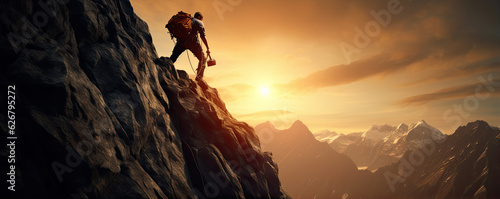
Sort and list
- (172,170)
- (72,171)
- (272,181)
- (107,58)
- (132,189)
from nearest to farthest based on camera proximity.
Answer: (72,171) → (132,189) → (107,58) → (172,170) → (272,181)

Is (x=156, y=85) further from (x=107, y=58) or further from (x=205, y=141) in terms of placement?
(x=205, y=141)

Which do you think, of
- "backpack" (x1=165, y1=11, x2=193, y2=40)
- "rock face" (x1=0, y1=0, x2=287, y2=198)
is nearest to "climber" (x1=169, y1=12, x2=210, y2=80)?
"backpack" (x1=165, y1=11, x2=193, y2=40)

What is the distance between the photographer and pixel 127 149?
1244 cm

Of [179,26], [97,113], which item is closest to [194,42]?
[179,26]

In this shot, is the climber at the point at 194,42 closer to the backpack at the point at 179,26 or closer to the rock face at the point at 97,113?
the backpack at the point at 179,26

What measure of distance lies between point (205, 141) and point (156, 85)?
282 inches

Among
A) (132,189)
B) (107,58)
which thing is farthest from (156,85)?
(132,189)

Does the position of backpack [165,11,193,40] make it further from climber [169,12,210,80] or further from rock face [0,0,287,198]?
rock face [0,0,287,198]

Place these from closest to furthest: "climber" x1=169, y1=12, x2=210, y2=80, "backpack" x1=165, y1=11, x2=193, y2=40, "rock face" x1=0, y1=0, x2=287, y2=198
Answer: "rock face" x1=0, y1=0, x2=287, y2=198, "climber" x1=169, y1=12, x2=210, y2=80, "backpack" x1=165, y1=11, x2=193, y2=40

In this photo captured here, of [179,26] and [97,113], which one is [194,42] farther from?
[97,113]

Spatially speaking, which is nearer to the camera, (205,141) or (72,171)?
(72,171)

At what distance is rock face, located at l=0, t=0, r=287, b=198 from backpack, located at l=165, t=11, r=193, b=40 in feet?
8.63

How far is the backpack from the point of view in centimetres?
2497

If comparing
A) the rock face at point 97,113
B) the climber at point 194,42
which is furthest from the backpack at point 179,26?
the rock face at point 97,113
